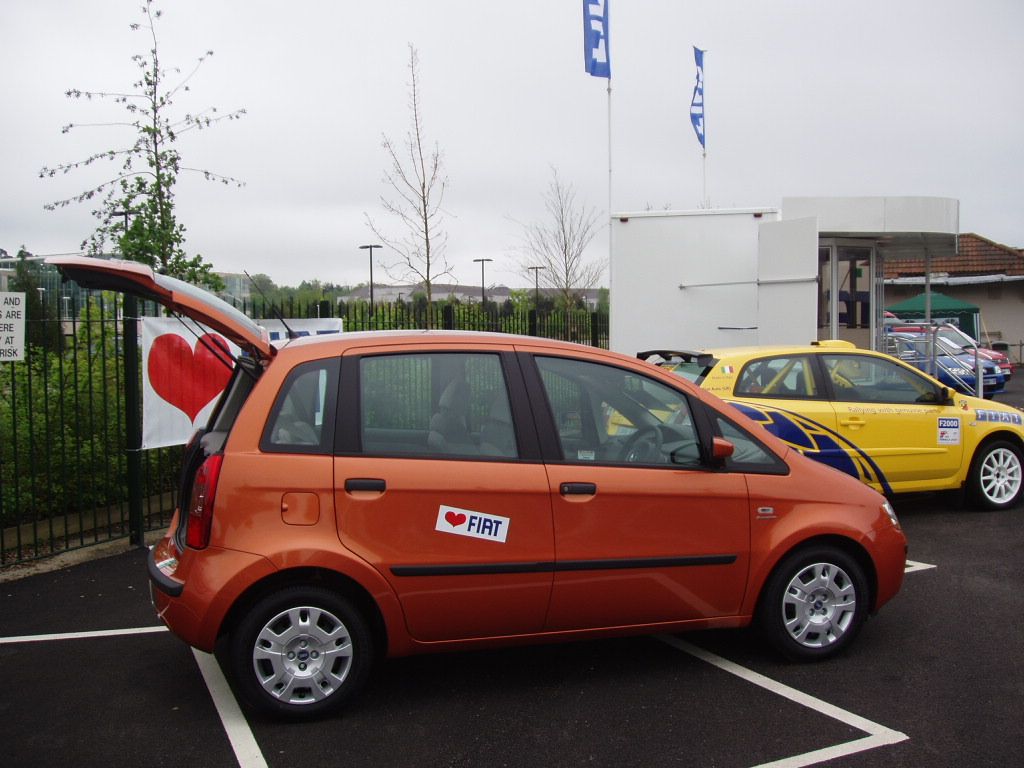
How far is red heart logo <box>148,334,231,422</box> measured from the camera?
23.2 feet

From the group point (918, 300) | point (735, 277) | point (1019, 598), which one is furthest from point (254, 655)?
point (918, 300)

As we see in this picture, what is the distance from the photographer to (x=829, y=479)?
183 inches

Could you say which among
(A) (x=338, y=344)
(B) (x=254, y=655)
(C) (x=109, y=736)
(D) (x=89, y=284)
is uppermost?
(D) (x=89, y=284)

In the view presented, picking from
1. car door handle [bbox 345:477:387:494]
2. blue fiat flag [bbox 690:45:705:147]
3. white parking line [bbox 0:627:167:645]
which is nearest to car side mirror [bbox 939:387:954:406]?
car door handle [bbox 345:477:387:494]

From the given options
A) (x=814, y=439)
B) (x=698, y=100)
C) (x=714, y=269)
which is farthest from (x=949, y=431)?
(x=698, y=100)

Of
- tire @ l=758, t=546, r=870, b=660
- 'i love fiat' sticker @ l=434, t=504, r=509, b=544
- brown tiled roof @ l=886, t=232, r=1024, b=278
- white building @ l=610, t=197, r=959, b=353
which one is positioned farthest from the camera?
brown tiled roof @ l=886, t=232, r=1024, b=278

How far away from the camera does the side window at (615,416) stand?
4.30 metres

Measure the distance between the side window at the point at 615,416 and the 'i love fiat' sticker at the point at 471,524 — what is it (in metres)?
0.46

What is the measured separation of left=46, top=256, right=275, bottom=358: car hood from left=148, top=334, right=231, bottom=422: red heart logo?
2780mm

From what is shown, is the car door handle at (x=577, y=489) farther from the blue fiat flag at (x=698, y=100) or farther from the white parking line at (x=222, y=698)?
the blue fiat flag at (x=698, y=100)

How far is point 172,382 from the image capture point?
283 inches

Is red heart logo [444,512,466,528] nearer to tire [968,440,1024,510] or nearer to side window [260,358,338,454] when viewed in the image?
side window [260,358,338,454]

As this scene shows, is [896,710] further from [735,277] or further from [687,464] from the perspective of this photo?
[735,277]

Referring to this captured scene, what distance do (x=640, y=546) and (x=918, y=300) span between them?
2733cm
